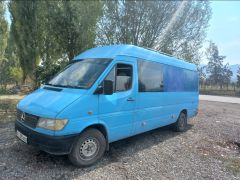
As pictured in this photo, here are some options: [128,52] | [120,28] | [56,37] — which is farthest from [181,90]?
[120,28]

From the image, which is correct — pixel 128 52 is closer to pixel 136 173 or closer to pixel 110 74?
Result: pixel 110 74

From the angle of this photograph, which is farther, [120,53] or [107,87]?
[120,53]

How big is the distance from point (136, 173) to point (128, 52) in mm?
2813

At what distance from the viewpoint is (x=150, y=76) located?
22.3ft

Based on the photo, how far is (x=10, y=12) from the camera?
60.5ft

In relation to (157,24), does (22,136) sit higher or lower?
lower

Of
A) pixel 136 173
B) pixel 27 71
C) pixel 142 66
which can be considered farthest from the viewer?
pixel 27 71

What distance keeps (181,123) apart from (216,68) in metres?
43.3

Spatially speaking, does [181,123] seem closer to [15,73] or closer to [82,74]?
[82,74]

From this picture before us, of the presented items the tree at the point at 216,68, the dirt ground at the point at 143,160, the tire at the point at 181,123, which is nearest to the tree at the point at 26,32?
the dirt ground at the point at 143,160

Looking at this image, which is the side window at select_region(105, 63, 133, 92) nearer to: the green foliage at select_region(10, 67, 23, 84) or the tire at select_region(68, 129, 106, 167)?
→ the tire at select_region(68, 129, 106, 167)

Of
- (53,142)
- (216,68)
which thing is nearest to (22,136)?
(53,142)

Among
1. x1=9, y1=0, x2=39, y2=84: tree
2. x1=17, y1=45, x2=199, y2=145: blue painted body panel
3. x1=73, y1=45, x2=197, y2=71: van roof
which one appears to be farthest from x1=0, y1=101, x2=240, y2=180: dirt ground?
x1=9, y1=0, x2=39, y2=84: tree

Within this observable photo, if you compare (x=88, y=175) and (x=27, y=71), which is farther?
(x=27, y=71)
